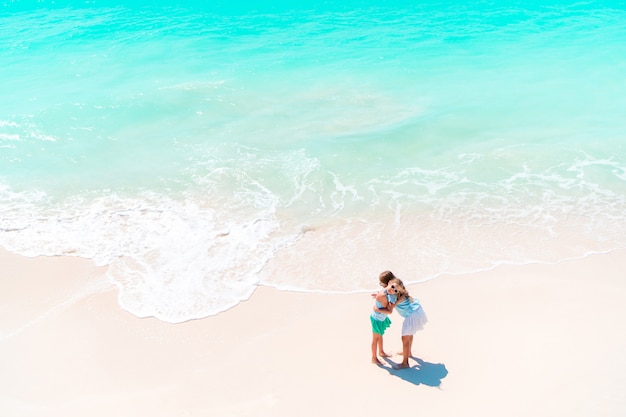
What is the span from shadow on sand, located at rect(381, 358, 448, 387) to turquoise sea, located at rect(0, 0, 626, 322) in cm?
212

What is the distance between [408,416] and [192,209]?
6742 millimetres

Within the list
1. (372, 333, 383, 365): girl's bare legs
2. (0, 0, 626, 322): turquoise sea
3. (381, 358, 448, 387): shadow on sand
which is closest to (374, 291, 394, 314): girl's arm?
(372, 333, 383, 365): girl's bare legs

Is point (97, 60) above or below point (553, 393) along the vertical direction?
above

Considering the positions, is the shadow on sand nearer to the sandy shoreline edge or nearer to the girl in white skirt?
the sandy shoreline edge

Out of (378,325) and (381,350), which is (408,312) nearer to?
(378,325)

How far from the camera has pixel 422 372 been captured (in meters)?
6.42

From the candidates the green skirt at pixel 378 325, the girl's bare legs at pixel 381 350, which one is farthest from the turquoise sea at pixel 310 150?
the green skirt at pixel 378 325

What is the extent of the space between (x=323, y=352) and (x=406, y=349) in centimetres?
121

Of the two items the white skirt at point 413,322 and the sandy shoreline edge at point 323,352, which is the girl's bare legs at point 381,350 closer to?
the sandy shoreline edge at point 323,352

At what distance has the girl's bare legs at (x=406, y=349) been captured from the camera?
6.35 meters

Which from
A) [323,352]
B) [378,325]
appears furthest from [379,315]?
[323,352]

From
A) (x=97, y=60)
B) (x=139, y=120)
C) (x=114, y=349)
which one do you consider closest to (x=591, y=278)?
(x=114, y=349)

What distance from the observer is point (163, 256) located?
9383 mm

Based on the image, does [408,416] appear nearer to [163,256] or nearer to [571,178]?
[163,256]
